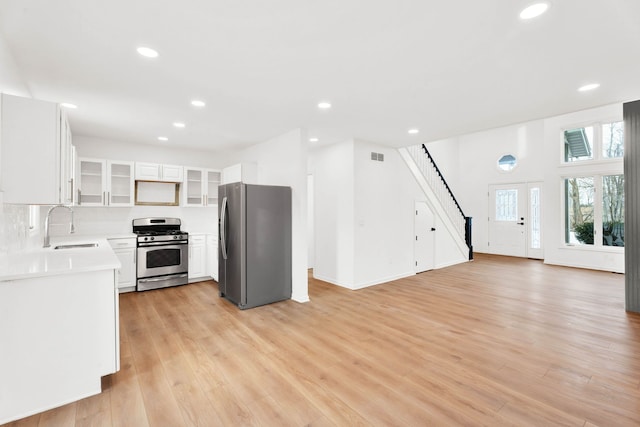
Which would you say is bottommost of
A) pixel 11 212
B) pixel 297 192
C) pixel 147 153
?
pixel 11 212

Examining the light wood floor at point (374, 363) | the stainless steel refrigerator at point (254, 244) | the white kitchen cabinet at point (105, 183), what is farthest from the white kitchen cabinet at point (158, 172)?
the light wood floor at point (374, 363)

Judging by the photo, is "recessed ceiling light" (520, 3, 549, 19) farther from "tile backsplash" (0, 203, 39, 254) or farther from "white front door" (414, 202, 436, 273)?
"white front door" (414, 202, 436, 273)

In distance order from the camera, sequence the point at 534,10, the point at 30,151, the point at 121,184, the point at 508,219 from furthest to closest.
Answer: the point at 508,219, the point at 121,184, the point at 30,151, the point at 534,10

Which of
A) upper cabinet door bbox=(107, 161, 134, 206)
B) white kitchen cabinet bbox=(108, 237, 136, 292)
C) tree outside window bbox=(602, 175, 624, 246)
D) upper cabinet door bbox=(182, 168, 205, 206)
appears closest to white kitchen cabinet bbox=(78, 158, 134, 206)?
upper cabinet door bbox=(107, 161, 134, 206)

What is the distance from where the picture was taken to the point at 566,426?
6.03ft

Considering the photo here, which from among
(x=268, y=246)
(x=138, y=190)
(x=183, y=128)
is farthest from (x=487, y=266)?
(x=138, y=190)

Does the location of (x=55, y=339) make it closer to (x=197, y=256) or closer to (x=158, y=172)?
(x=197, y=256)

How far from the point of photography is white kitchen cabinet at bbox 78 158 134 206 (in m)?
4.90

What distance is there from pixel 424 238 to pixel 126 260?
5.84 meters

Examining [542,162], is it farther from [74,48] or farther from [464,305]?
[74,48]

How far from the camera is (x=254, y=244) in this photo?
4.18m

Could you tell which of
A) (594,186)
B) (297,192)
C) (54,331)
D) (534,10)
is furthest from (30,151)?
(594,186)

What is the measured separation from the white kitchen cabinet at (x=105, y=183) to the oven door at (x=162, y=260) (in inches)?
38.6

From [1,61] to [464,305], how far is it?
Answer: 550cm
